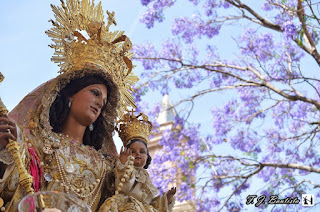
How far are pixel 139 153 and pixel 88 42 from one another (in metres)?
1.09

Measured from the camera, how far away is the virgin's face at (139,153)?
5453 mm

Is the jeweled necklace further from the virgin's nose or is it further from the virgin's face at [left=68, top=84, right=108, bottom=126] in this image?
the virgin's nose

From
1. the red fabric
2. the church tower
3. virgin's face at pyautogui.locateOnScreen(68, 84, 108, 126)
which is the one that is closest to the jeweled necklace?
the red fabric

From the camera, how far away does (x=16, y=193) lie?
171 inches

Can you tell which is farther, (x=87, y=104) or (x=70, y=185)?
(x=87, y=104)

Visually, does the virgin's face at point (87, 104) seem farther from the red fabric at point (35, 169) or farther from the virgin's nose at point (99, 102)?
the red fabric at point (35, 169)

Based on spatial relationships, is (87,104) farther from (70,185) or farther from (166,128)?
(166,128)

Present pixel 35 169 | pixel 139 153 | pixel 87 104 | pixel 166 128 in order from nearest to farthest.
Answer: pixel 35 169 → pixel 87 104 → pixel 139 153 → pixel 166 128

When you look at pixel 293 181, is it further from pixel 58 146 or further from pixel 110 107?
pixel 58 146

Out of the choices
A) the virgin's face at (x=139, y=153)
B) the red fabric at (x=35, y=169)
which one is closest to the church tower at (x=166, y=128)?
the virgin's face at (x=139, y=153)

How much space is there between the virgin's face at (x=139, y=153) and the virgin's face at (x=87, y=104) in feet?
1.51

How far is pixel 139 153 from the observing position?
5.54 metres

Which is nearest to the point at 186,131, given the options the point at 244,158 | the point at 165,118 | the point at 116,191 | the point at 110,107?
the point at 244,158

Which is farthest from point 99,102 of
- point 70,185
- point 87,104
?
point 70,185
